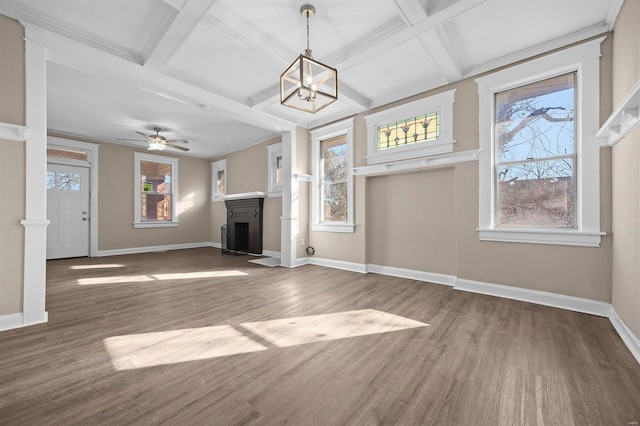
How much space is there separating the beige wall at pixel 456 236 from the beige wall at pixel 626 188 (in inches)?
6.2

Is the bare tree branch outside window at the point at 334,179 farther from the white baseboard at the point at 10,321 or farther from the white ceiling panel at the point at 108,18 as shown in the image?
the white baseboard at the point at 10,321

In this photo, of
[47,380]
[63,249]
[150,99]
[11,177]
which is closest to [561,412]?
[47,380]

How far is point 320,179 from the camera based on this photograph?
5215 mm

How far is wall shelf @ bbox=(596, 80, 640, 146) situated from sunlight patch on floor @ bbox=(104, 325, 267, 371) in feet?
10.0

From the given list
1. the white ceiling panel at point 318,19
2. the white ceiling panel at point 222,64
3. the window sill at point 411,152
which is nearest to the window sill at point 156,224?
the white ceiling panel at point 222,64

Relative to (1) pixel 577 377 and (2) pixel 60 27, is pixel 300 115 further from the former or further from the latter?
(1) pixel 577 377

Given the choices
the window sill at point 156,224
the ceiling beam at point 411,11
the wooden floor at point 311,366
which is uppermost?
the ceiling beam at point 411,11

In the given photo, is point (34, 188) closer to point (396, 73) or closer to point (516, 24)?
point (396, 73)

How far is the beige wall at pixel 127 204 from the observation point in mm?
6262

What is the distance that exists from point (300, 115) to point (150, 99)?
244cm

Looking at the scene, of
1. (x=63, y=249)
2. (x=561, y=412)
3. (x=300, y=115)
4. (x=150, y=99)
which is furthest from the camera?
(x=63, y=249)

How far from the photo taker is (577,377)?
1602 mm

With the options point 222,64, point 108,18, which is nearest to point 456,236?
point 222,64

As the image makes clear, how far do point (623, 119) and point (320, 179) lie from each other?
12.9ft
